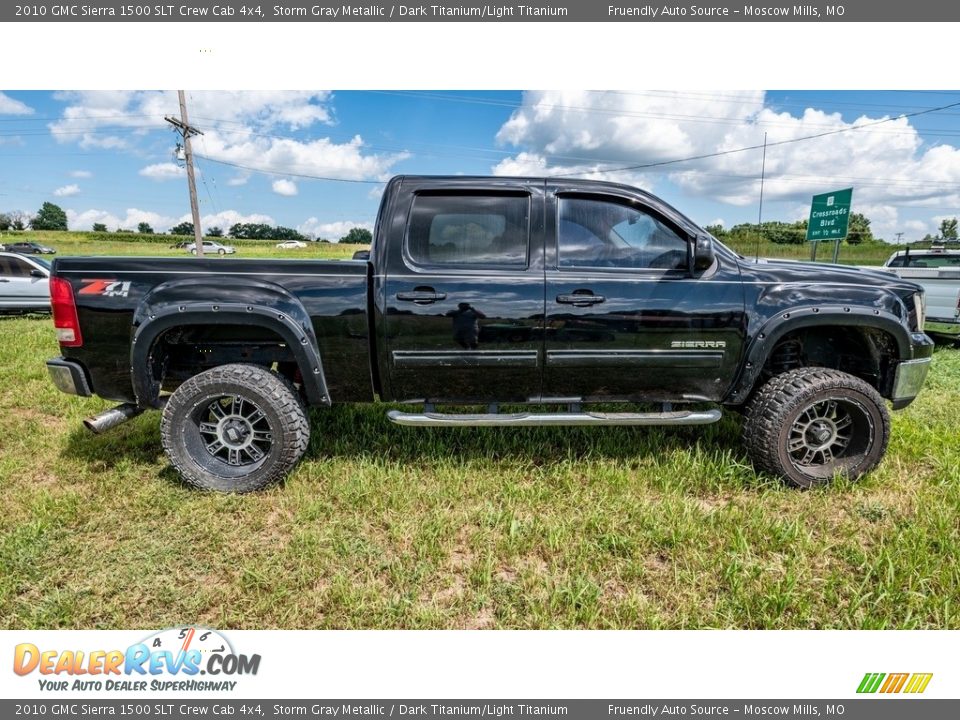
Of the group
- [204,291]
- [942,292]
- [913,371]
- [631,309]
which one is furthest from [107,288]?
[942,292]

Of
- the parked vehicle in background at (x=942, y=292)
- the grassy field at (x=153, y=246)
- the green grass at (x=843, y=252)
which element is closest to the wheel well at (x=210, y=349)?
the parked vehicle in background at (x=942, y=292)

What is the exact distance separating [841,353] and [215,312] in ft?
13.9

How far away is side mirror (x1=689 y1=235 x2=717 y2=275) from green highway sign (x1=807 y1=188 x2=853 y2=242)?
19872mm

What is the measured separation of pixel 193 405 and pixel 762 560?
11.0ft

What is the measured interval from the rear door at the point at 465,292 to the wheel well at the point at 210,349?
85 cm

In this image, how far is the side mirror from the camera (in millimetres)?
2905

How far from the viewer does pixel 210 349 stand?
3.30m

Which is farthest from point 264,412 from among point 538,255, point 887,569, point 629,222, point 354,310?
point 887,569

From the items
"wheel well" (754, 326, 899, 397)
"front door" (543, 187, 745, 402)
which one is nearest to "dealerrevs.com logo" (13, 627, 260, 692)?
"front door" (543, 187, 745, 402)

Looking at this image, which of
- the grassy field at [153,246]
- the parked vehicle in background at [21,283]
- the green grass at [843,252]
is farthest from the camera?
the grassy field at [153,246]

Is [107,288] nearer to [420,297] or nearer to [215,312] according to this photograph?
[215,312]

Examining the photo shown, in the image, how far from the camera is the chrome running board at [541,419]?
9.93ft

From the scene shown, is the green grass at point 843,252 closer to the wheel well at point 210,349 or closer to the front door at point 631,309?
the front door at point 631,309

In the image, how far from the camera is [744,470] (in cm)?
321
